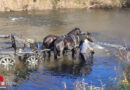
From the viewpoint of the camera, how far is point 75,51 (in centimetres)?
1270

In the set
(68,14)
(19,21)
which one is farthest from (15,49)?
(68,14)

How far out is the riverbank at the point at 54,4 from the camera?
29734mm

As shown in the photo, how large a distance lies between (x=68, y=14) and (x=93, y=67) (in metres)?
16.6

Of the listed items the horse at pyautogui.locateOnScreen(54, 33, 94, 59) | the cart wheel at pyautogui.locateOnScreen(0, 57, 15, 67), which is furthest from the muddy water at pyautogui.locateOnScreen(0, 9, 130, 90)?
the horse at pyautogui.locateOnScreen(54, 33, 94, 59)

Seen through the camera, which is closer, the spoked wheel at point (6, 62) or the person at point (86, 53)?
the spoked wheel at point (6, 62)

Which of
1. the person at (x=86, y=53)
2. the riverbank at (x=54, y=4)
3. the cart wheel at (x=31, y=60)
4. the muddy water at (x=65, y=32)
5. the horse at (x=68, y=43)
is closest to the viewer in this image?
the muddy water at (x=65, y=32)

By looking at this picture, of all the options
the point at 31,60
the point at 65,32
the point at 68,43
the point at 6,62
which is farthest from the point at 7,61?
the point at 65,32

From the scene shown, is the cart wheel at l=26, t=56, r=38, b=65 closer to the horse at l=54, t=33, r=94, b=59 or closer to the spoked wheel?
the spoked wheel

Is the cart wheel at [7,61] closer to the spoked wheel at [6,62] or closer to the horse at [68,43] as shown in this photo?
the spoked wheel at [6,62]

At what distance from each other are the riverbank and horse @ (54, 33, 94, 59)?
59.2 ft

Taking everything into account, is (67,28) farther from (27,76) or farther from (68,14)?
(27,76)

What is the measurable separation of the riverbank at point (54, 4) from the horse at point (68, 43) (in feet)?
59.2

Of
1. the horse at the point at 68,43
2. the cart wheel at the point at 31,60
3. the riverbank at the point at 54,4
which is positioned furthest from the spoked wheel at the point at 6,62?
the riverbank at the point at 54,4

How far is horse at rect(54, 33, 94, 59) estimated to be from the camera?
12.2 m
